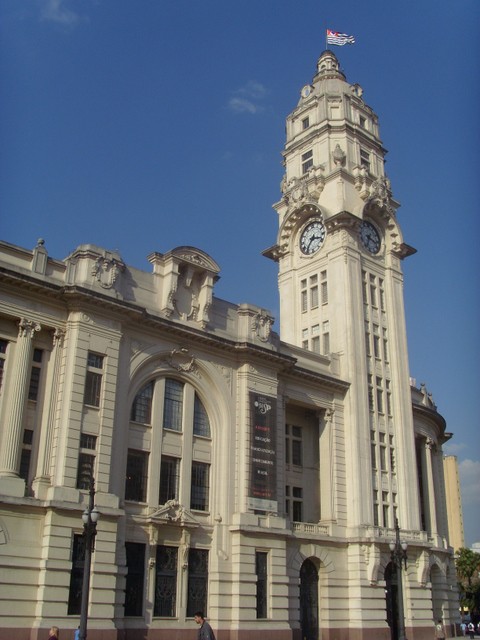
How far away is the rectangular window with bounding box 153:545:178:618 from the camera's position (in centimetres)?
3706

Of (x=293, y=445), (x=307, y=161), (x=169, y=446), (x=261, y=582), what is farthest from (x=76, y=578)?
(x=307, y=161)

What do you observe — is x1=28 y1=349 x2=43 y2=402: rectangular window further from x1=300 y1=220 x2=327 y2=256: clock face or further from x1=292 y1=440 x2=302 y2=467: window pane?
x1=300 y1=220 x2=327 y2=256: clock face

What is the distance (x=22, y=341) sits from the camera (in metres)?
35.5

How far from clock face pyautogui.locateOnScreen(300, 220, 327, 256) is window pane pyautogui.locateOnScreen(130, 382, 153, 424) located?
21994 mm

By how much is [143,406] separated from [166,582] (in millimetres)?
9334

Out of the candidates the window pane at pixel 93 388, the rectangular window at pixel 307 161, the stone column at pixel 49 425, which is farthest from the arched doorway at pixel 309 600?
the rectangular window at pixel 307 161

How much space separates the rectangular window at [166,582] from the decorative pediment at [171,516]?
1.44 metres

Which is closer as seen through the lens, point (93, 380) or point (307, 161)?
point (93, 380)

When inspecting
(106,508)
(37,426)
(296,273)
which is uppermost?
(296,273)

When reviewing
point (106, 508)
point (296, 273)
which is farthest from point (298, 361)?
point (106, 508)

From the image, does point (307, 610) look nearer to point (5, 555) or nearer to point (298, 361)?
point (298, 361)

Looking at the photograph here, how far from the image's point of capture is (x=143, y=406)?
3988cm

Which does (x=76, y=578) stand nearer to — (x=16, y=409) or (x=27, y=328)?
(x=16, y=409)

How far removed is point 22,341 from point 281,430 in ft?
58.2
